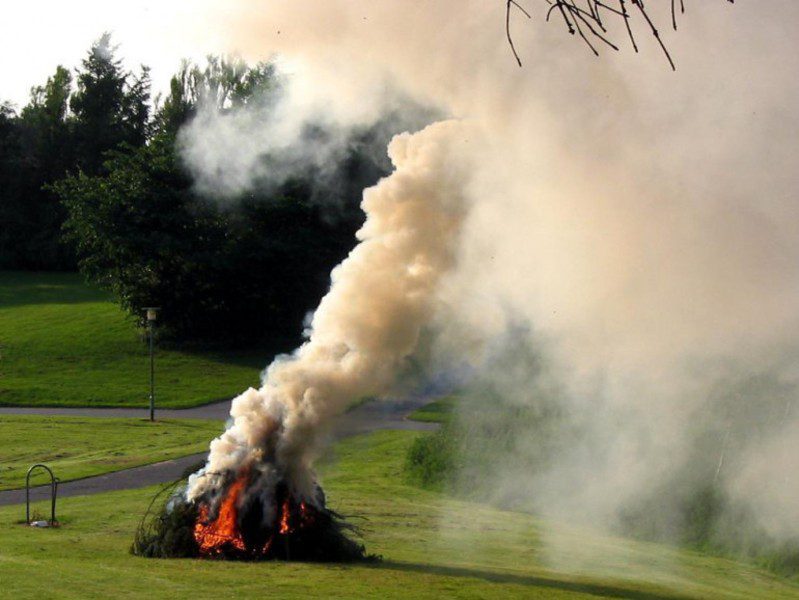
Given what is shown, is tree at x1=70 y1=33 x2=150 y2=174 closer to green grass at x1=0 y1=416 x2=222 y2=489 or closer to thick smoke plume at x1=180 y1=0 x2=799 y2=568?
green grass at x1=0 y1=416 x2=222 y2=489

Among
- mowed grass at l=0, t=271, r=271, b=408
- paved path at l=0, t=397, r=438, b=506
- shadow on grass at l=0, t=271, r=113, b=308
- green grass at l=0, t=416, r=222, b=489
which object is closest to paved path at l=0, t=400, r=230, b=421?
paved path at l=0, t=397, r=438, b=506

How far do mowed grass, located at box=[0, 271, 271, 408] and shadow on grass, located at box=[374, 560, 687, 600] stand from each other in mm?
43481

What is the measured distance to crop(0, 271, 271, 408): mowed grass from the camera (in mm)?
66812

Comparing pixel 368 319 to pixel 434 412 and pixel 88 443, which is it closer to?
pixel 88 443

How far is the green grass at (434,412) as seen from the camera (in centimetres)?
5125

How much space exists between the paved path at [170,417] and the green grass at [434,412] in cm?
35

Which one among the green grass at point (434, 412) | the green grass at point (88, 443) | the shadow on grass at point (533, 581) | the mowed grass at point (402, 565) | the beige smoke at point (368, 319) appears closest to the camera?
the mowed grass at point (402, 565)

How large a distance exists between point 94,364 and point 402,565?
58.8 metres

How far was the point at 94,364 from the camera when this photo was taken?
3056 inches

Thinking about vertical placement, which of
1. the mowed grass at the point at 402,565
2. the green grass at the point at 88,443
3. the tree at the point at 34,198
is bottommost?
the mowed grass at the point at 402,565

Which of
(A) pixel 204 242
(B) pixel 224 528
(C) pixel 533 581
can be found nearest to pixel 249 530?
(B) pixel 224 528

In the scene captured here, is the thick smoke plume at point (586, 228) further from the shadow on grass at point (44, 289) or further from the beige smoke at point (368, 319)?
the shadow on grass at point (44, 289)

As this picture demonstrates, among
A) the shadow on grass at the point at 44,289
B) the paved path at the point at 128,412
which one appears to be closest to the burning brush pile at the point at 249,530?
the paved path at the point at 128,412

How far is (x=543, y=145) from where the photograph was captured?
2603cm
